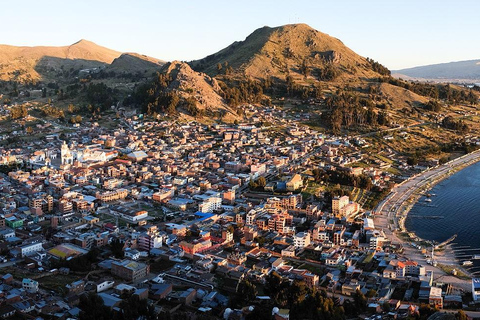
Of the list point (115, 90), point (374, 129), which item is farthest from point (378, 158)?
point (115, 90)

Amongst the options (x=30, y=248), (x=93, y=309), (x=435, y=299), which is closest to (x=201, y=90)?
(x=30, y=248)

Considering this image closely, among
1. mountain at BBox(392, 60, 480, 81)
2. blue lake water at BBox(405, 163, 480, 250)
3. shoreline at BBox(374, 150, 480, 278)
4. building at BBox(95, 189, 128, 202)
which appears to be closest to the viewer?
shoreline at BBox(374, 150, 480, 278)

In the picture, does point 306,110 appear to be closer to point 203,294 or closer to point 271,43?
point 271,43

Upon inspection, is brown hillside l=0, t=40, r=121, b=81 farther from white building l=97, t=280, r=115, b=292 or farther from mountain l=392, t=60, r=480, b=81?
mountain l=392, t=60, r=480, b=81

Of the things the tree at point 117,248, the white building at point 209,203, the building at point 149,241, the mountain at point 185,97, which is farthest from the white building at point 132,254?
the mountain at point 185,97

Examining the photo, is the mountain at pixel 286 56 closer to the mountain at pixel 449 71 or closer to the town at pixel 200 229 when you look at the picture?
the town at pixel 200 229

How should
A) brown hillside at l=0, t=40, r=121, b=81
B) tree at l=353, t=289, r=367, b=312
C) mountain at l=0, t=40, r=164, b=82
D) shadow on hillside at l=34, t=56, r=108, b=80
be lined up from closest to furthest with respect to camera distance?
tree at l=353, t=289, r=367, b=312 → mountain at l=0, t=40, r=164, b=82 → brown hillside at l=0, t=40, r=121, b=81 → shadow on hillside at l=34, t=56, r=108, b=80

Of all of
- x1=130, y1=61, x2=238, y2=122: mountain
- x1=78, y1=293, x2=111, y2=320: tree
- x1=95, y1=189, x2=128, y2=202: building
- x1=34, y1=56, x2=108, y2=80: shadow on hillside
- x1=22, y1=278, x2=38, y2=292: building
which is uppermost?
x1=34, y1=56, x2=108, y2=80: shadow on hillside

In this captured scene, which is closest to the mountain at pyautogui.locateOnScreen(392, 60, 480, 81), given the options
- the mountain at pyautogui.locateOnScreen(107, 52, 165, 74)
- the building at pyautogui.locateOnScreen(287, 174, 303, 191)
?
the mountain at pyautogui.locateOnScreen(107, 52, 165, 74)
